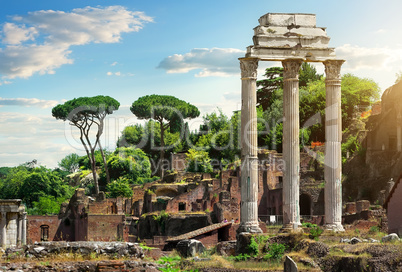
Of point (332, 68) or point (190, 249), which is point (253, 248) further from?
point (332, 68)

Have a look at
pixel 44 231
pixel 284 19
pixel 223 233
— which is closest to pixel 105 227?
pixel 44 231

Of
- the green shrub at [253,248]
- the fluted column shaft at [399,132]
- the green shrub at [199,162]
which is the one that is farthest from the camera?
the green shrub at [199,162]

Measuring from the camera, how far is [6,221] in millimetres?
41031

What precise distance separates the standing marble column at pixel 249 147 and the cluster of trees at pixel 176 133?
30764 millimetres

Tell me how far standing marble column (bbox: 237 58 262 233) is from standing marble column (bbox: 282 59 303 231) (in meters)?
1.21

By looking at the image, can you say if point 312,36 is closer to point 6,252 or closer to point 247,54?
point 247,54

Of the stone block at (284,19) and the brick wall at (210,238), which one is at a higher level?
the stone block at (284,19)

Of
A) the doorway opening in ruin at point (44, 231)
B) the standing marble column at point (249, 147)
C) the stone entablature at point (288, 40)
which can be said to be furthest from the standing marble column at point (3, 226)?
the doorway opening in ruin at point (44, 231)

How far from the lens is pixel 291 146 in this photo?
32969 mm

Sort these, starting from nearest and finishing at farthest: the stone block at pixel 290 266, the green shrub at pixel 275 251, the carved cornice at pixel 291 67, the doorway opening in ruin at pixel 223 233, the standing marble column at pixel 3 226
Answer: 1. the stone block at pixel 290 266
2. the green shrub at pixel 275 251
3. the carved cornice at pixel 291 67
4. the standing marble column at pixel 3 226
5. the doorway opening in ruin at pixel 223 233

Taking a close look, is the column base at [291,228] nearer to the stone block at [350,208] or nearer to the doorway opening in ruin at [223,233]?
the doorway opening in ruin at [223,233]

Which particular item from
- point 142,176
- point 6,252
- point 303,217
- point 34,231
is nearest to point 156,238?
point 303,217

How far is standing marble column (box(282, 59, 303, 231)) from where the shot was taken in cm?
3269

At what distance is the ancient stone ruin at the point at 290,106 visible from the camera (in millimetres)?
32500
